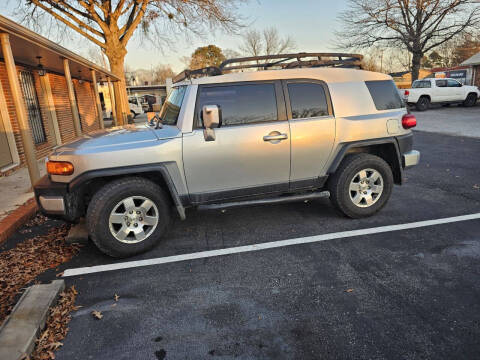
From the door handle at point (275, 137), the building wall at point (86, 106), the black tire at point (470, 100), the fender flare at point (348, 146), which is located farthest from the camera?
the black tire at point (470, 100)

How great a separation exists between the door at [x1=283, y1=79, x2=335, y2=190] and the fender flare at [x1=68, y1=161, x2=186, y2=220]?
1.44 m

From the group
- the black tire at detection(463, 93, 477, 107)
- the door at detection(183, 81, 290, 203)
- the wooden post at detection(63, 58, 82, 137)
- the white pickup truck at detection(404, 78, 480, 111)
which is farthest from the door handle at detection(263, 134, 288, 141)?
the black tire at detection(463, 93, 477, 107)

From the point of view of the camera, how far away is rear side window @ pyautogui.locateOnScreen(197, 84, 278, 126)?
3.66 meters

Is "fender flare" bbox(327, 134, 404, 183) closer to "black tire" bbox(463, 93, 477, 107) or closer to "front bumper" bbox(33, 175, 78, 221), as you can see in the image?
"front bumper" bbox(33, 175, 78, 221)

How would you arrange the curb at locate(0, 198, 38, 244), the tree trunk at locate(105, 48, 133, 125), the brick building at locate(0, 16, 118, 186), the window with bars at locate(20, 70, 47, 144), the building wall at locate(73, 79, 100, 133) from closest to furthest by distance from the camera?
the curb at locate(0, 198, 38, 244)
the brick building at locate(0, 16, 118, 186)
the window with bars at locate(20, 70, 47, 144)
the building wall at locate(73, 79, 100, 133)
the tree trunk at locate(105, 48, 133, 125)

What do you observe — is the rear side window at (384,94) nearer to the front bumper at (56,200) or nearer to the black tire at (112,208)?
the black tire at (112,208)

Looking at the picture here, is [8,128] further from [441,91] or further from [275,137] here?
[441,91]

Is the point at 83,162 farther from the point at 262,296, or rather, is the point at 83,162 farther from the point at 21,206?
the point at 21,206

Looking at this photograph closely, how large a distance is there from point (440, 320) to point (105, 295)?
2.73 meters

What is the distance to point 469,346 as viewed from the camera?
2.10 metres

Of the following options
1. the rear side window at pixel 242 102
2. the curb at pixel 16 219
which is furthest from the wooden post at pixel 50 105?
the rear side window at pixel 242 102

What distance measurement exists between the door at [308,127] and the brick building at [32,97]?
4.58 m

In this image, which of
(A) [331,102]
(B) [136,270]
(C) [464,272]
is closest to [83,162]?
(B) [136,270]

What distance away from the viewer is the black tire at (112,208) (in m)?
3.28
